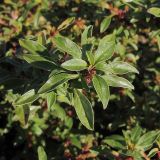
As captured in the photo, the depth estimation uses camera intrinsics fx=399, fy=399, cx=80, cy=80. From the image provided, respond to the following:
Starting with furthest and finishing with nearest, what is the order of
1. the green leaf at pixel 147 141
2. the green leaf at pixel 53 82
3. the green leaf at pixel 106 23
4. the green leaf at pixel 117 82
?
1. the green leaf at pixel 106 23
2. the green leaf at pixel 147 141
3. the green leaf at pixel 117 82
4. the green leaf at pixel 53 82

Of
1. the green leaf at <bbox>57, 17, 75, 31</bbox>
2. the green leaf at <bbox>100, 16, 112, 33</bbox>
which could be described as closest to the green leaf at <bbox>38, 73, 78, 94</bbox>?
the green leaf at <bbox>57, 17, 75, 31</bbox>

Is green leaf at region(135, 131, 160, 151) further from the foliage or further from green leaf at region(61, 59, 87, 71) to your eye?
green leaf at region(61, 59, 87, 71)

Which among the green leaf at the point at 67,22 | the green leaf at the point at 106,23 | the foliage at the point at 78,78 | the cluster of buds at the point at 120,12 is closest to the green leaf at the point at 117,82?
the foliage at the point at 78,78

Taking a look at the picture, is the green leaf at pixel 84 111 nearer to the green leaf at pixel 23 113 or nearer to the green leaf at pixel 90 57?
the green leaf at pixel 90 57

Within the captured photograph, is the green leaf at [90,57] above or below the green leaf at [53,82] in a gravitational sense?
above

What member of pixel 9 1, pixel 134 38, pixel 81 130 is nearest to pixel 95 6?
pixel 134 38

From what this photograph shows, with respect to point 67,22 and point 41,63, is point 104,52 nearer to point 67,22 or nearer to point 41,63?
point 41,63
